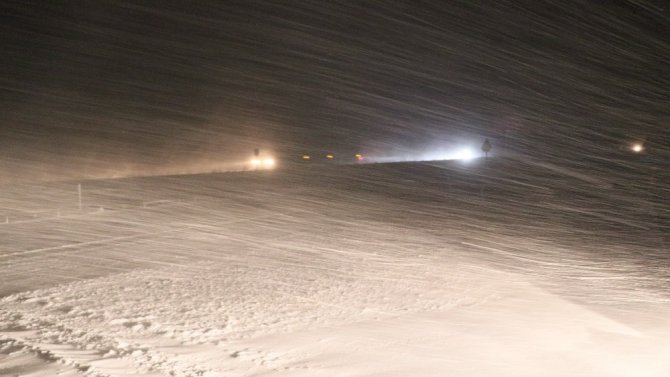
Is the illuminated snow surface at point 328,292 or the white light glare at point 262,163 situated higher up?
the white light glare at point 262,163

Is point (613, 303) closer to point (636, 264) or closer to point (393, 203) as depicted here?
→ point (636, 264)

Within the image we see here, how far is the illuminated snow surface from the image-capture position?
5.46m

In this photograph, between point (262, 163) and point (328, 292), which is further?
point (262, 163)

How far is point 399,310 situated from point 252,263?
3776 millimetres

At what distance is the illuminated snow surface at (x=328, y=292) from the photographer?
215 inches

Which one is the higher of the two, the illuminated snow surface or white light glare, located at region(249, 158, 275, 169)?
white light glare, located at region(249, 158, 275, 169)

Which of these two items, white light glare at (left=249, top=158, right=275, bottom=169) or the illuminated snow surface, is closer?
the illuminated snow surface

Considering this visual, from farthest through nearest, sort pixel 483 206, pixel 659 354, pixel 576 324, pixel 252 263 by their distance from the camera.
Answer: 1. pixel 483 206
2. pixel 252 263
3. pixel 576 324
4. pixel 659 354

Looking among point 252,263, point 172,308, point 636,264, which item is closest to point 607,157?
point 636,264

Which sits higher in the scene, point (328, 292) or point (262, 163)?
point (262, 163)

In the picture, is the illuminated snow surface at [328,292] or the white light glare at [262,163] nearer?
the illuminated snow surface at [328,292]

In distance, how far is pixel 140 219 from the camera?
17.5m

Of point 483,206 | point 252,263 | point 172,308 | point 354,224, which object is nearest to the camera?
point 172,308

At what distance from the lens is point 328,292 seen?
26.8 ft
